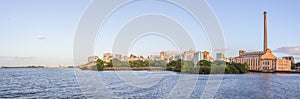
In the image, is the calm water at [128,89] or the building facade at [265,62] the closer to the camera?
the calm water at [128,89]

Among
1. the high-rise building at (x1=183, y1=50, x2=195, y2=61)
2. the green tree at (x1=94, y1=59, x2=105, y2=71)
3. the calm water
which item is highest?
the high-rise building at (x1=183, y1=50, x2=195, y2=61)

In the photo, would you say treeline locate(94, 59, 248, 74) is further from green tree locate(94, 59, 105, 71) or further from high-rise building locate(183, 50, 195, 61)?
high-rise building locate(183, 50, 195, 61)

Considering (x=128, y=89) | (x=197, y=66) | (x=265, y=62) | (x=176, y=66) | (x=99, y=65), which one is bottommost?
(x=128, y=89)

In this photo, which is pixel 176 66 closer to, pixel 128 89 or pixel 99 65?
pixel 99 65

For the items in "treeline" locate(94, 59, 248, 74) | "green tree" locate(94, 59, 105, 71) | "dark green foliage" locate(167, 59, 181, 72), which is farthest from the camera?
"green tree" locate(94, 59, 105, 71)

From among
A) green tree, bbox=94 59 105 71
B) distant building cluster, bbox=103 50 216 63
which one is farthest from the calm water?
green tree, bbox=94 59 105 71

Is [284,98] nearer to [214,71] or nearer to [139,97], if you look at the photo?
[139,97]

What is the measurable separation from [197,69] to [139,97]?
199 ft

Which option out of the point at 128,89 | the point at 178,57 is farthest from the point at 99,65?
the point at 128,89

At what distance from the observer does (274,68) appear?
122m

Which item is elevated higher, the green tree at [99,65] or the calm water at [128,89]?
the green tree at [99,65]

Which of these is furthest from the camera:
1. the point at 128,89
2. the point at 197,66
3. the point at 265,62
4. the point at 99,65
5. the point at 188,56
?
the point at 99,65

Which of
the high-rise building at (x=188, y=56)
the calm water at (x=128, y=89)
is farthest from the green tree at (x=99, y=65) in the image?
the calm water at (x=128, y=89)

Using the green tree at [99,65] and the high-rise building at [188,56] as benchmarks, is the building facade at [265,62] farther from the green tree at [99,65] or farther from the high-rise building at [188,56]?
the green tree at [99,65]
